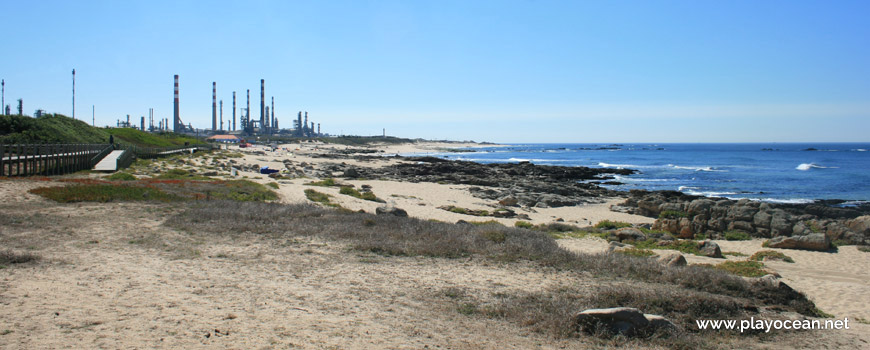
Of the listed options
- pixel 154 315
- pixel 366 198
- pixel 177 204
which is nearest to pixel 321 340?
pixel 154 315

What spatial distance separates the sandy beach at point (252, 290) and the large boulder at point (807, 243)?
162 centimetres

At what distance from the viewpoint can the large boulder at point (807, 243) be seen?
51.3 feet

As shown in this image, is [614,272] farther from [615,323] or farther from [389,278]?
[389,278]

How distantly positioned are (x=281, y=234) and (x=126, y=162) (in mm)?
25195

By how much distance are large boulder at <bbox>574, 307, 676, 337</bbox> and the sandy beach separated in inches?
11.4

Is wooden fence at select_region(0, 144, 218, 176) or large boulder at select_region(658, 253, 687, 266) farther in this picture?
wooden fence at select_region(0, 144, 218, 176)

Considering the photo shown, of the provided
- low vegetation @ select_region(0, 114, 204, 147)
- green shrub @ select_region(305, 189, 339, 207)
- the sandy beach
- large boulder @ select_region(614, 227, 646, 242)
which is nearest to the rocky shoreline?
large boulder @ select_region(614, 227, 646, 242)

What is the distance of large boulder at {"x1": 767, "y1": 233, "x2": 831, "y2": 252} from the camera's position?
1563 cm

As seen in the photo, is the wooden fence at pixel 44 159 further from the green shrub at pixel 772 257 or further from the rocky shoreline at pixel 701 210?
the green shrub at pixel 772 257

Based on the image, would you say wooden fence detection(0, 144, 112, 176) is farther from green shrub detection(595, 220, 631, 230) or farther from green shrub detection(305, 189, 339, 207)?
green shrub detection(595, 220, 631, 230)

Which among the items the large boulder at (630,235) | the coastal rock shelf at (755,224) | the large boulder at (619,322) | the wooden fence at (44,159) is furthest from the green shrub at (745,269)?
the wooden fence at (44,159)

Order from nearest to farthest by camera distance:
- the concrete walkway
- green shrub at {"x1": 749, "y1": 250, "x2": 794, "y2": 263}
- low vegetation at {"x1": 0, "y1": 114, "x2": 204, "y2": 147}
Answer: green shrub at {"x1": 749, "y1": 250, "x2": 794, "y2": 263}
the concrete walkway
low vegetation at {"x1": 0, "y1": 114, "x2": 204, "y2": 147}

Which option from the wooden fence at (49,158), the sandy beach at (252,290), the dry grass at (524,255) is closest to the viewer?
→ the sandy beach at (252,290)

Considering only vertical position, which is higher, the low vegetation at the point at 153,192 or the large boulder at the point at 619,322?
the low vegetation at the point at 153,192
